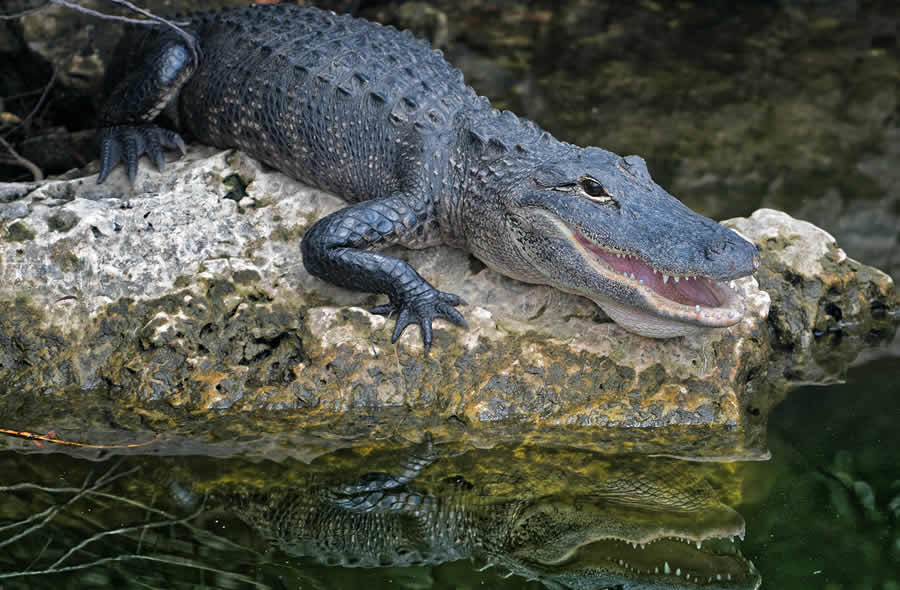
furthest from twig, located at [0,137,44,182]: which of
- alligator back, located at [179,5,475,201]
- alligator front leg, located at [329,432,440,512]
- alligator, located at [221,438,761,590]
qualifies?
alligator front leg, located at [329,432,440,512]

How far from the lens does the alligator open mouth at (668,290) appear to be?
3.43 metres

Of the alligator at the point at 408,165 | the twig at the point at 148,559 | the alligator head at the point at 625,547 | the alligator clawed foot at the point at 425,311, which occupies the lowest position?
the twig at the point at 148,559

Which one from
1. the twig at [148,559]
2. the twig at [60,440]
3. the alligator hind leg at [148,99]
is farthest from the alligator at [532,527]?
the alligator hind leg at [148,99]

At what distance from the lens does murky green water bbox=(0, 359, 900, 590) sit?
3053 mm

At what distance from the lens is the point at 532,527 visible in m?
3.30

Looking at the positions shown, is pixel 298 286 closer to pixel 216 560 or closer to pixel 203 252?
pixel 203 252

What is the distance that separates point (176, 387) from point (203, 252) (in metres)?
0.61

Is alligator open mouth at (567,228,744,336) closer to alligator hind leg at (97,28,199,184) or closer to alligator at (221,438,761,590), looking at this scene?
alligator at (221,438,761,590)

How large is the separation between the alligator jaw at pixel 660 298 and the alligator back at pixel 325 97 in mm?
986

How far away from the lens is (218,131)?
4773 mm

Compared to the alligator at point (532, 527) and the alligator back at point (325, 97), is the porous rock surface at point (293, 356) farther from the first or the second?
the alligator back at point (325, 97)

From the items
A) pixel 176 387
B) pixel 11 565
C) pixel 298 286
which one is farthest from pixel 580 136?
pixel 11 565

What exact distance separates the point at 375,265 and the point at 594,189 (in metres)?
0.94

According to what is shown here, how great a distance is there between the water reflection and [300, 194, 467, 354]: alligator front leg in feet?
1.80
